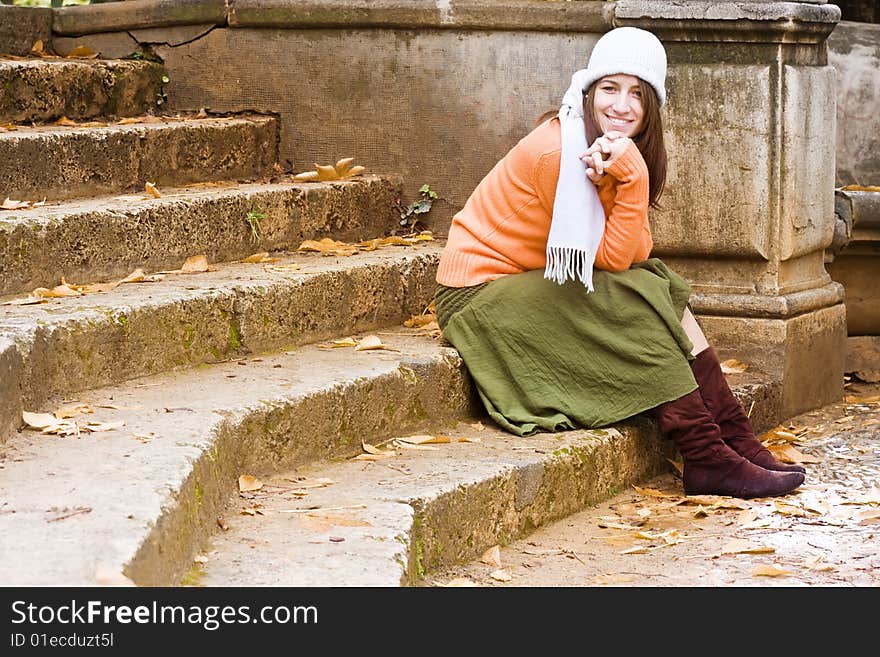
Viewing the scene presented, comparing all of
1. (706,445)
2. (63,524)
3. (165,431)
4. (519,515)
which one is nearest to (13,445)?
(165,431)

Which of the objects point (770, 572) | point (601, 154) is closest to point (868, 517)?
point (770, 572)

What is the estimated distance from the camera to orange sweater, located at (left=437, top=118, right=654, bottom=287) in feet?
12.2

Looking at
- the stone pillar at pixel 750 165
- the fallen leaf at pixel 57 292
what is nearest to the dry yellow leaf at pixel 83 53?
the fallen leaf at pixel 57 292

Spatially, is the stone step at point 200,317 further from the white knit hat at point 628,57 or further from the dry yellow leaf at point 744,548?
the dry yellow leaf at point 744,548

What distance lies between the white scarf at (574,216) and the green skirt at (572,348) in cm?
15

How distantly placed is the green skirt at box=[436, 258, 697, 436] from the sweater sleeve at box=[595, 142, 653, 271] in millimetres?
79

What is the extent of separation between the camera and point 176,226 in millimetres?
4188

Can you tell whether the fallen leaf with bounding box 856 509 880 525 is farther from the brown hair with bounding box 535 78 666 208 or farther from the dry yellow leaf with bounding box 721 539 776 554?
the brown hair with bounding box 535 78 666 208

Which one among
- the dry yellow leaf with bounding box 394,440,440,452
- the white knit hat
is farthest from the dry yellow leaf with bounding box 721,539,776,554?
the white knit hat

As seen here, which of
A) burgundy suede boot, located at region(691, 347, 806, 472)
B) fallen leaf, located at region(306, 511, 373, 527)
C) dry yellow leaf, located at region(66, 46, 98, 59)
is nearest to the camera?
fallen leaf, located at region(306, 511, 373, 527)

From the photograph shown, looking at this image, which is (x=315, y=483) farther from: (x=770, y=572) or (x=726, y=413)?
(x=726, y=413)

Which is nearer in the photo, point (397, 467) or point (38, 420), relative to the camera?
point (38, 420)

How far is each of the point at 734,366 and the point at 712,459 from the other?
93 cm

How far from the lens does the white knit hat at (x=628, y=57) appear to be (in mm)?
3703
